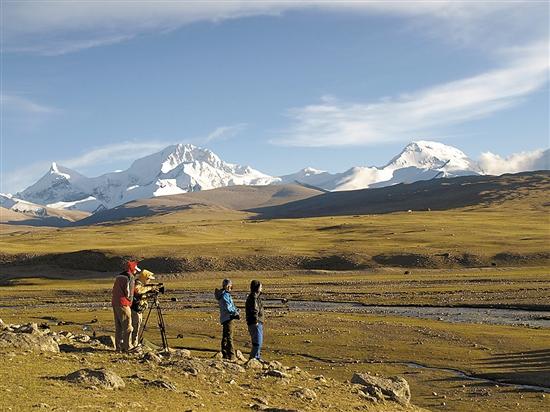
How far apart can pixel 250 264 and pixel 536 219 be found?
101590 millimetres

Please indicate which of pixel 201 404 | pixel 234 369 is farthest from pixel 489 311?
pixel 201 404

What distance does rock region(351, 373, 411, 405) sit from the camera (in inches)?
937

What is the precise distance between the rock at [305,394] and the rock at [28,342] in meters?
9.58

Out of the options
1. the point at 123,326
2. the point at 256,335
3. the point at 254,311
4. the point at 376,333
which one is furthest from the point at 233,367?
the point at 376,333

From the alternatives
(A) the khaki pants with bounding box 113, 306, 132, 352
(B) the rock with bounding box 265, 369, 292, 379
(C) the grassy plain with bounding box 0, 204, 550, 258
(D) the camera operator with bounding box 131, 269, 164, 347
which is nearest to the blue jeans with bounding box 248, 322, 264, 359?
(B) the rock with bounding box 265, 369, 292, 379

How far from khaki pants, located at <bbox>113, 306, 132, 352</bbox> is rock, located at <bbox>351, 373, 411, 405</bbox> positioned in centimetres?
859

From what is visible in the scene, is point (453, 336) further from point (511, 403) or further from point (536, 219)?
point (536, 219)

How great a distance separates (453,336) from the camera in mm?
41000

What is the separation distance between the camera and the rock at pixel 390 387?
78.1 feet

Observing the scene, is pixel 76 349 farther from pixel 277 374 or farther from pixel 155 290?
pixel 277 374

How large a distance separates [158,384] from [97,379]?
5.77ft

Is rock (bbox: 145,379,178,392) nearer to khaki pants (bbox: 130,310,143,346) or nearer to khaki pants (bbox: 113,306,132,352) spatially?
khaki pants (bbox: 113,306,132,352)

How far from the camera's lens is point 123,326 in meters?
26.3

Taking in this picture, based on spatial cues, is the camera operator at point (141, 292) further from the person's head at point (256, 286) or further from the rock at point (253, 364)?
the rock at point (253, 364)
